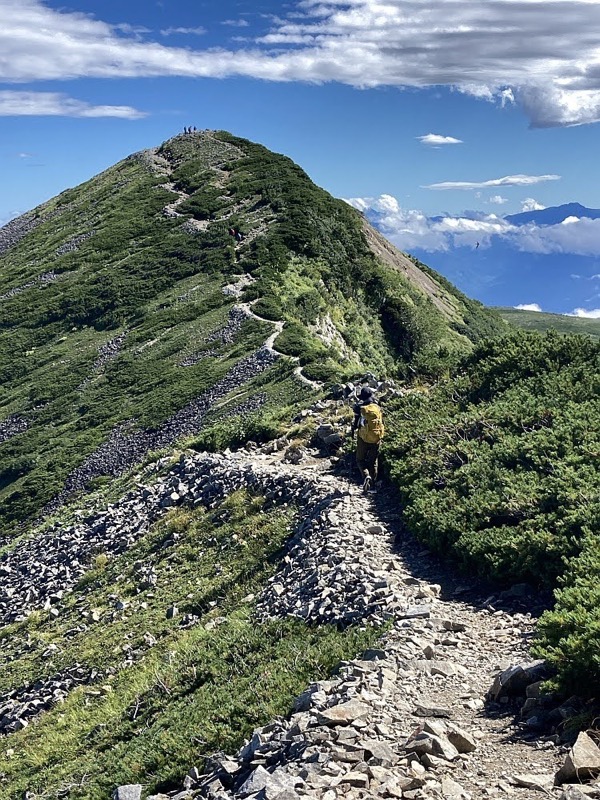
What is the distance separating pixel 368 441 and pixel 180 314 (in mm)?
34852

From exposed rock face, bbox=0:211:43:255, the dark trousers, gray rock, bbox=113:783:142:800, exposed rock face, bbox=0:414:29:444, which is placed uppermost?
exposed rock face, bbox=0:211:43:255

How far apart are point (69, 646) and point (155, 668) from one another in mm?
4048

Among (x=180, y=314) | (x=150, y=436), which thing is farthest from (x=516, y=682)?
(x=180, y=314)

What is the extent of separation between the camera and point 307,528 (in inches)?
643

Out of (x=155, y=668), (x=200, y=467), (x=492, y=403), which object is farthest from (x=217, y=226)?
(x=155, y=668)

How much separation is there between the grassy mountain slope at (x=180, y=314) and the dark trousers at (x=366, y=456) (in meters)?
7.14

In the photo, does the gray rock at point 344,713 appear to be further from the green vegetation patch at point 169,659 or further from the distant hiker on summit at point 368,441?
the distant hiker on summit at point 368,441

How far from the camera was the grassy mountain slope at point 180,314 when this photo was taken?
37.7 m

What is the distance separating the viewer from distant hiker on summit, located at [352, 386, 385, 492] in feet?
60.6

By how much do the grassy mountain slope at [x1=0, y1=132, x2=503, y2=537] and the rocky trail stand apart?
11.1 m

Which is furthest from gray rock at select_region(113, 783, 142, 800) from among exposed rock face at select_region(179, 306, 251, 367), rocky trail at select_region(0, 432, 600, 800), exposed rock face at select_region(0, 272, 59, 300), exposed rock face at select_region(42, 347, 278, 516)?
exposed rock face at select_region(0, 272, 59, 300)

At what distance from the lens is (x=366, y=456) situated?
1895 centimetres

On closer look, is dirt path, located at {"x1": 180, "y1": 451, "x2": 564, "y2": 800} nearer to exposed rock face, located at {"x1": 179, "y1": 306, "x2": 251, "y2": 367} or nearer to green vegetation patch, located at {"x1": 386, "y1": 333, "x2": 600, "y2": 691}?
green vegetation patch, located at {"x1": 386, "y1": 333, "x2": 600, "y2": 691}

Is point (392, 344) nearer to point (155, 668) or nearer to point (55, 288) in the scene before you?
point (55, 288)
